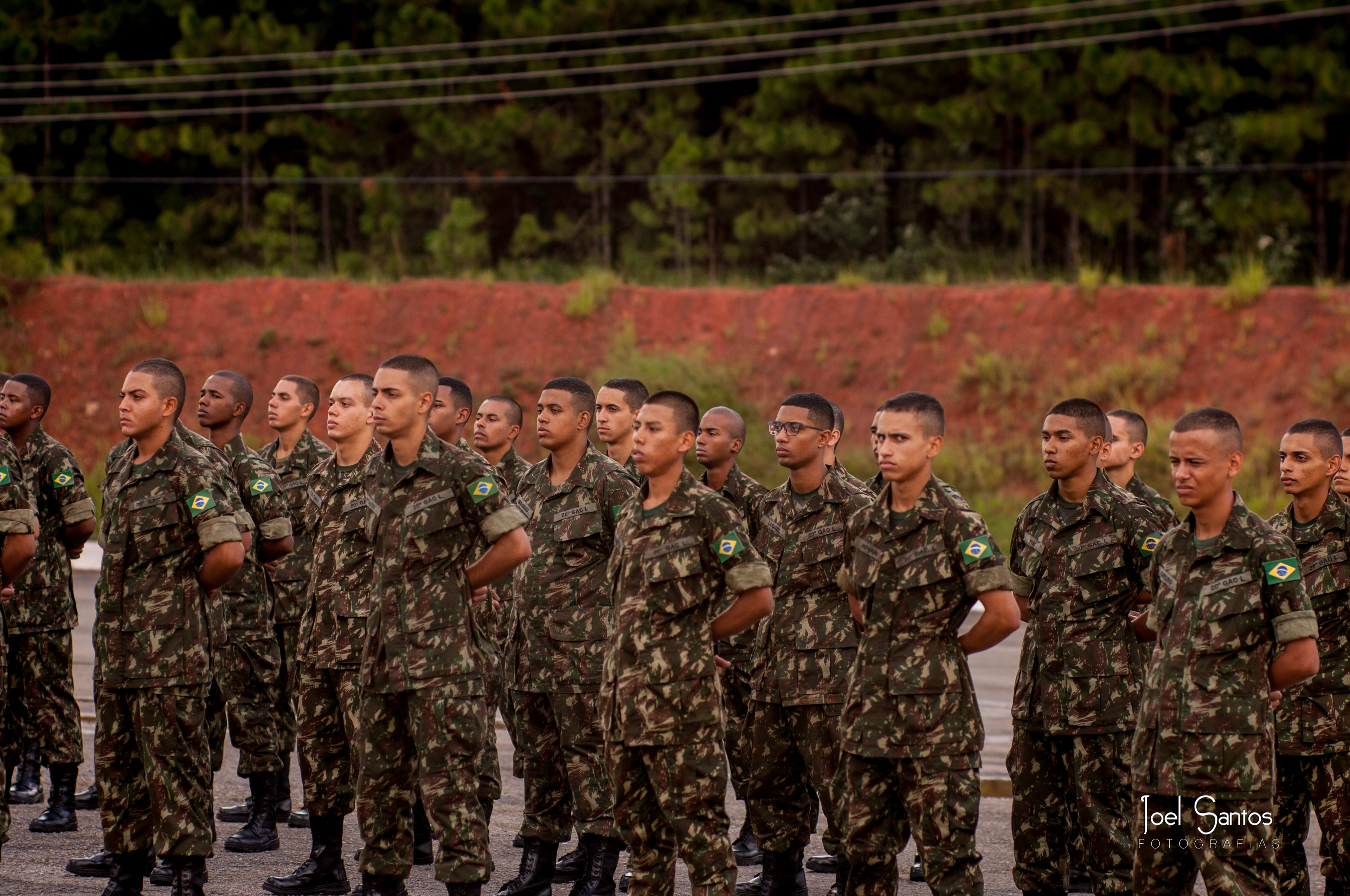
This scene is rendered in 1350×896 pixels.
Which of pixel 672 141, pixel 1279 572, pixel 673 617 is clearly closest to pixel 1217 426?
pixel 1279 572

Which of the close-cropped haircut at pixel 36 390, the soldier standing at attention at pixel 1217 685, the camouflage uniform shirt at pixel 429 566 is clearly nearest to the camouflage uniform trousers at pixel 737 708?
the camouflage uniform shirt at pixel 429 566

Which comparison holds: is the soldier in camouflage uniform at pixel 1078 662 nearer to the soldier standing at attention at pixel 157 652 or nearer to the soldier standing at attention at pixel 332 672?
the soldier standing at attention at pixel 332 672

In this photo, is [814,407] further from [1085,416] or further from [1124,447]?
[1124,447]

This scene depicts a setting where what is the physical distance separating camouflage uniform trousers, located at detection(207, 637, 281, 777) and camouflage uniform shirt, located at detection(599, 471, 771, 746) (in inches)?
109

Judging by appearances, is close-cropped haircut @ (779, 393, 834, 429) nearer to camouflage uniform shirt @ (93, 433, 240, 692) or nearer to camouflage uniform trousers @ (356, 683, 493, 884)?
camouflage uniform trousers @ (356, 683, 493, 884)

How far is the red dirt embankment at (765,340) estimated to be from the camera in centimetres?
2630

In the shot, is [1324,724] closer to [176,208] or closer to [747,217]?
[747,217]

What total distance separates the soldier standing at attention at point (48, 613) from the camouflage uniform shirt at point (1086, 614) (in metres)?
5.19

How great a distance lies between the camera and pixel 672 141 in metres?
34.0

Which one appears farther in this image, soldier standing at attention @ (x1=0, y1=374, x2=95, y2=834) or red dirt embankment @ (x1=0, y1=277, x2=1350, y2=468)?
red dirt embankment @ (x1=0, y1=277, x2=1350, y2=468)

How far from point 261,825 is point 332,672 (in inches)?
61.7

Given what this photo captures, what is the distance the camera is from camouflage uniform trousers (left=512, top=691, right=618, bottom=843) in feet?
24.0

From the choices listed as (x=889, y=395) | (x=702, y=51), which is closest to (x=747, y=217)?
(x=702, y=51)

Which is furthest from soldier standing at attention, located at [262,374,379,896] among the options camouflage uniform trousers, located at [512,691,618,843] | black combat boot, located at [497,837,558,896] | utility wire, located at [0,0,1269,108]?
utility wire, located at [0,0,1269,108]
